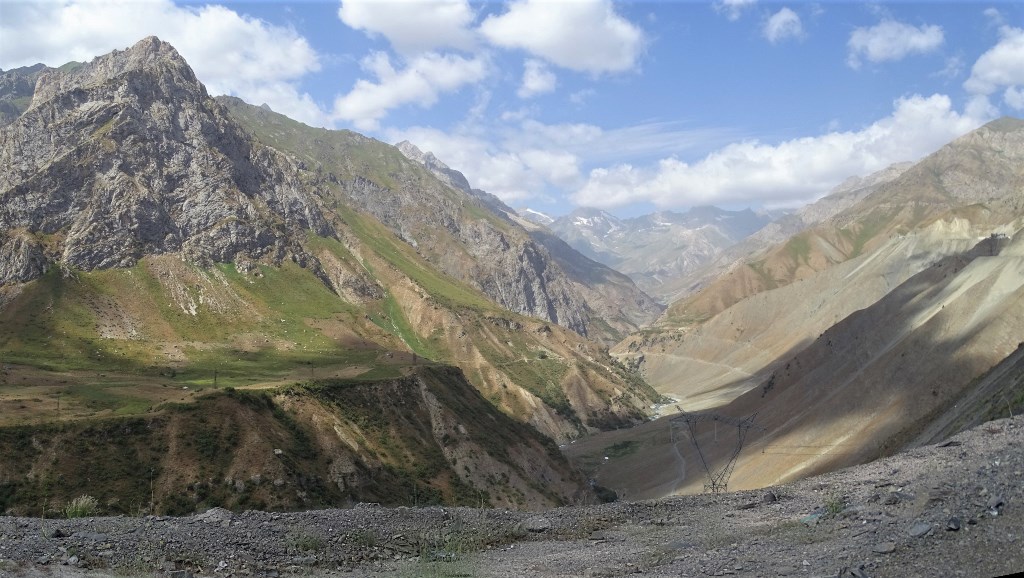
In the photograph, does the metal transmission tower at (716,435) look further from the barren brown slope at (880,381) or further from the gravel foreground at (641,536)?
the gravel foreground at (641,536)

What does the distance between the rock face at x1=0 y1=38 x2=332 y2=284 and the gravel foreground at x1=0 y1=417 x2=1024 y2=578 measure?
133 m

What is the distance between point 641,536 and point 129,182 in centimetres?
16078

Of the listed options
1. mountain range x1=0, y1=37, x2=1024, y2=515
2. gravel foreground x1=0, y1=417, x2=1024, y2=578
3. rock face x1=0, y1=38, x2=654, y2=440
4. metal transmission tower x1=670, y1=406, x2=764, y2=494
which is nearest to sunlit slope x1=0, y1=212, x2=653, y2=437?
rock face x1=0, y1=38, x2=654, y2=440

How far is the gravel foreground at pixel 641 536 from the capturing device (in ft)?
48.0

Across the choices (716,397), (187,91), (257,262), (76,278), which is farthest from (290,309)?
(716,397)

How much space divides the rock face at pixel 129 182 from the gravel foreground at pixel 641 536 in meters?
133

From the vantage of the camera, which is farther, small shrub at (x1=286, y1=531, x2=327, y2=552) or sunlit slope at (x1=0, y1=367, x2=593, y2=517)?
sunlit slope at (x1=0, y1=367, x2=593, y2=517)

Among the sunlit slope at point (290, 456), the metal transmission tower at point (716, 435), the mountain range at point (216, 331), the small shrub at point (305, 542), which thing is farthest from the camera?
the metal transmission tower at point (716, 435)

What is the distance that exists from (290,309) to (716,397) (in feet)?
366

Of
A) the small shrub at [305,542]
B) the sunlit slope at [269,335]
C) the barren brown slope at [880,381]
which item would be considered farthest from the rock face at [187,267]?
the small shrub at [305,542]

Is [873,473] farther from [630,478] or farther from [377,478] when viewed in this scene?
[630,478]

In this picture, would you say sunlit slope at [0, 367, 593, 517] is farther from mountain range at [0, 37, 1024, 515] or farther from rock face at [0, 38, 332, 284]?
rock face at [0, 38, 332, 284]

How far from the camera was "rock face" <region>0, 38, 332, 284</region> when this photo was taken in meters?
138

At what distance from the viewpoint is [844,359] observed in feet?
332
